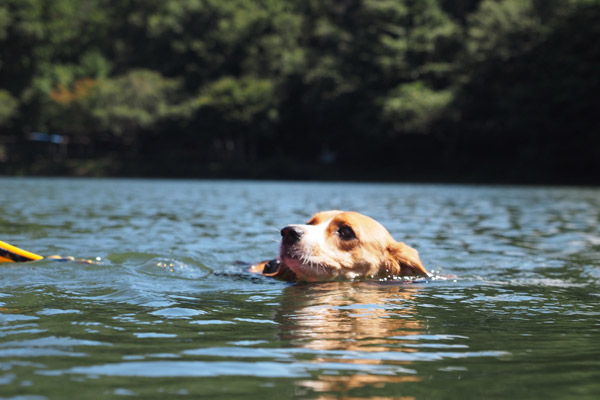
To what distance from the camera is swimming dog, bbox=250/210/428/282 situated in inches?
233

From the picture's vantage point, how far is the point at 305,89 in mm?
58406

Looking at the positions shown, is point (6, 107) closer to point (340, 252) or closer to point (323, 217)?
point (323, 217)

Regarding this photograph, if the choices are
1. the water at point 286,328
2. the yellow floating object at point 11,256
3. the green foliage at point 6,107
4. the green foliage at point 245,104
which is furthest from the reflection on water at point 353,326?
the green foliage at point 6,107

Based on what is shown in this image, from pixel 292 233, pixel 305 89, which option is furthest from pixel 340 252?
pixel 305 89

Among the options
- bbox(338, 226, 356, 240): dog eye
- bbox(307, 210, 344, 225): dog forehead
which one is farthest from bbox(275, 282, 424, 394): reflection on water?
bbox(307, 210, 344, 225): dog forehead

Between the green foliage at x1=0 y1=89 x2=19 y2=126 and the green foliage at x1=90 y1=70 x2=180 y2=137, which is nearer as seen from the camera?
the green foliage at x1=90 y1=70 x2=180 y2=137

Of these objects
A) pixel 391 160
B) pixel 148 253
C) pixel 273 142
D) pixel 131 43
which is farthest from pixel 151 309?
pixel 131 43

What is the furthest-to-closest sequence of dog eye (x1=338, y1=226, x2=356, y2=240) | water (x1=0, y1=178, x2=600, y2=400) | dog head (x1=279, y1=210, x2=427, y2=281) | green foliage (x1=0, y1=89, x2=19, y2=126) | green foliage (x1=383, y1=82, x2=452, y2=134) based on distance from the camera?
1. green foliage (x1=0, y1=89, x2=19, y2=126)
2. green foliage (x1=383, y1=82, x2=452, y2=134)
3. dog eye (x1=338, y1=226, x2=356, y2=240)
4. dog head (x1=279, y1=210, x2=427, y2=281)
5. water (x1=0, y1=178, x2=600, y2=400)

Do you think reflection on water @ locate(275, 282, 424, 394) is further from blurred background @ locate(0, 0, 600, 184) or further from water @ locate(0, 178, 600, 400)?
blurred background @ locate(0, 0, 600, 184)

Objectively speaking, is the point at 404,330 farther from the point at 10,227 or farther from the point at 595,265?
the point at 10,227

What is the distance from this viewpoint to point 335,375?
3.24 m

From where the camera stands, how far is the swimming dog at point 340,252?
5922 millimetres

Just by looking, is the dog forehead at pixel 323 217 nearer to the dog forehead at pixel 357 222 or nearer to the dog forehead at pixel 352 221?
the dog forehead at pixel 352 221

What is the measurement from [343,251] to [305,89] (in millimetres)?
52998
